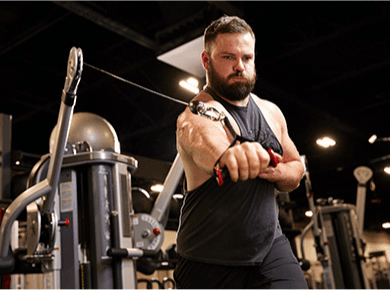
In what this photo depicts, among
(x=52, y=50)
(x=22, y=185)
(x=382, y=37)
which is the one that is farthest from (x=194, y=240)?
(x=382, y=37)

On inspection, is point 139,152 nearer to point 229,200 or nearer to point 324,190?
point 324,190

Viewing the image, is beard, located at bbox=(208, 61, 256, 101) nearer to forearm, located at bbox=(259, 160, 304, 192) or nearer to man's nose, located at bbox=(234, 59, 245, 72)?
man's nose, located at bbox=(234, 59, 245, 72)

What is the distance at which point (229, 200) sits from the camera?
4.46ft

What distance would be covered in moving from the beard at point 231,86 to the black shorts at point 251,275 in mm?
451

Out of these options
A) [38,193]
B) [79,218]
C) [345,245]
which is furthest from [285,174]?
[345,245]

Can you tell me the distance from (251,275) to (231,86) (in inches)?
21.6

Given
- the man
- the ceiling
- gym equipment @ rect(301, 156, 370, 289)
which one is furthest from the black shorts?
gym equipment @ rect(301, 156, 370, 289)

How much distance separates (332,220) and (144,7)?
437cm

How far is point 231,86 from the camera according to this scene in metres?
1.39

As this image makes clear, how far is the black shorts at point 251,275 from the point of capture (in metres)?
1.37

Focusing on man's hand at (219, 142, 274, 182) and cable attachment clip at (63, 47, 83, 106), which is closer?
man's hand at (219, 142, 274, 182)

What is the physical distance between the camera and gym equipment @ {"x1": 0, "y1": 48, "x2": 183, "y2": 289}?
10.5ft

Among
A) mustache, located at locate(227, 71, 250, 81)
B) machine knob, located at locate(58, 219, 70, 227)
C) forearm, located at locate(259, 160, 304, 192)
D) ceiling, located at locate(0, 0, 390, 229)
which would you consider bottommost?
forearm, located at locate(259, 160, 304, 192)

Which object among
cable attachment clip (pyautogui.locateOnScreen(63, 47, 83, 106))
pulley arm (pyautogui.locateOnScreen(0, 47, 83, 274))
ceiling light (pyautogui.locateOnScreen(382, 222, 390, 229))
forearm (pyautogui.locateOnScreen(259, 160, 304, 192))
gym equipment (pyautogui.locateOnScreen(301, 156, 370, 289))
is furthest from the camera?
ceiling light (pyautogui.locateOnScreen(382, 222, 390, 229))
